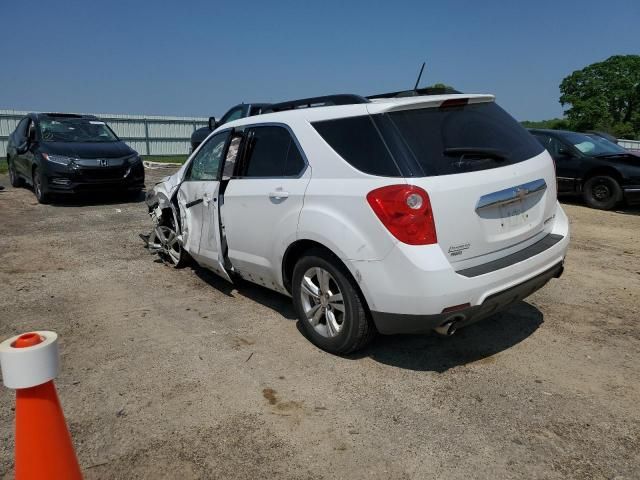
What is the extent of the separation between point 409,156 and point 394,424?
5.15 feet

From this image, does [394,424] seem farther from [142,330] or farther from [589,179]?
[589,179]

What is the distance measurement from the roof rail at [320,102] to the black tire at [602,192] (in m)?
7.83

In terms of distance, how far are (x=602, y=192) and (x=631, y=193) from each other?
512 millimetres

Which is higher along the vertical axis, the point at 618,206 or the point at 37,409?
the point at 37,409

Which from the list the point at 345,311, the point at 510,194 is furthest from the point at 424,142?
the point at 345,311

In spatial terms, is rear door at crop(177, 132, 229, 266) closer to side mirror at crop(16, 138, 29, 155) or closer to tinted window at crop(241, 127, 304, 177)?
tinted window at crop(241, 127, 304, 177)

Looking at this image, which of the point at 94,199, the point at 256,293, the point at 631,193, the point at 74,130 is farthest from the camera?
the point at 94,199

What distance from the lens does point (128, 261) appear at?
20.9ft

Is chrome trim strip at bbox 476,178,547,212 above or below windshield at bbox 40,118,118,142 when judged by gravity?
below

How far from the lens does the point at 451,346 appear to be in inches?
152

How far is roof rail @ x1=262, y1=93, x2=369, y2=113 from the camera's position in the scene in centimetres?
365

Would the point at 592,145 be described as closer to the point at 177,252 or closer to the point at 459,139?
the point at 459,139

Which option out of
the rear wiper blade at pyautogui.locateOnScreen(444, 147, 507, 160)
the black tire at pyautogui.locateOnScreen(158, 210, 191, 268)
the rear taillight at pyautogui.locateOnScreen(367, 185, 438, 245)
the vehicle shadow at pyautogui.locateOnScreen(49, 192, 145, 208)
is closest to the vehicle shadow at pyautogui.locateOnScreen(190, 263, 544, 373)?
the rear taillight at pyautogui.locateOnScreen(367, 185, 438, 245)

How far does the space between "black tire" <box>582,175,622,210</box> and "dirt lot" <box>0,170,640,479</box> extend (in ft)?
16.2
